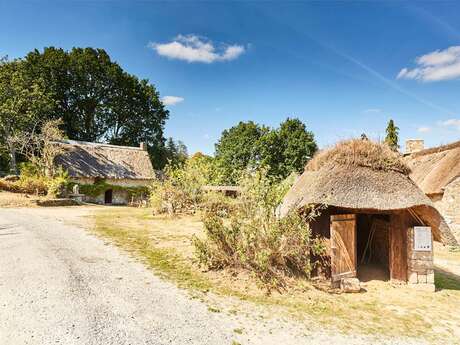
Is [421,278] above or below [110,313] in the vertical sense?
above

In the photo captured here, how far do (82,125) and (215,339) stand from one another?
41442mm

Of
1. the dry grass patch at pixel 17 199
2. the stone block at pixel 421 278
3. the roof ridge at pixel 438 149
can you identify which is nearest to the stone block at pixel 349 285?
the stone block at pixel 421 278

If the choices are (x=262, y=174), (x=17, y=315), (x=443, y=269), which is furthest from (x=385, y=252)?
(x=17, y=315)

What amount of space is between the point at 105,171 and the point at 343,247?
27166 millimetres

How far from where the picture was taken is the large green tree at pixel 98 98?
37281 millimetres

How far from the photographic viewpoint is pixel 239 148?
39.9 metres

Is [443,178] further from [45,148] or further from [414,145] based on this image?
[45,148]

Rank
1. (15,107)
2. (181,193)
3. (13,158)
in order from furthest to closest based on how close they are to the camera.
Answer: (13,158), (15,107), (181,193)

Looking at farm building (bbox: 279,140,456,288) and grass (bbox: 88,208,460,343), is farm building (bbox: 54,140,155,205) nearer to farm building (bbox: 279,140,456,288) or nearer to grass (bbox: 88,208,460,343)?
grass (bbox: 88,208,460,343)

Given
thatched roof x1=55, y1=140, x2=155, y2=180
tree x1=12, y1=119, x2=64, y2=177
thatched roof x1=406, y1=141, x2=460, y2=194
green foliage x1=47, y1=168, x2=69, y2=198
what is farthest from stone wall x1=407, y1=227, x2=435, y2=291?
thatched roof x1=55, y1=140, x2=155, y2=180

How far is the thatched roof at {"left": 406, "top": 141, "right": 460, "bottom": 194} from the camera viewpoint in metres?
15.6

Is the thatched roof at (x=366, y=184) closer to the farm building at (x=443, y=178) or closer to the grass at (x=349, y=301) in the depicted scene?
the grass at (x=349, y=301)

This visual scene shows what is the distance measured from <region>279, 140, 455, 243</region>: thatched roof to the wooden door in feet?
1.77

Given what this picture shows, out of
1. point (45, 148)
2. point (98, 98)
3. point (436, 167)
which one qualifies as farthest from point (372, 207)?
point (98, 98)
